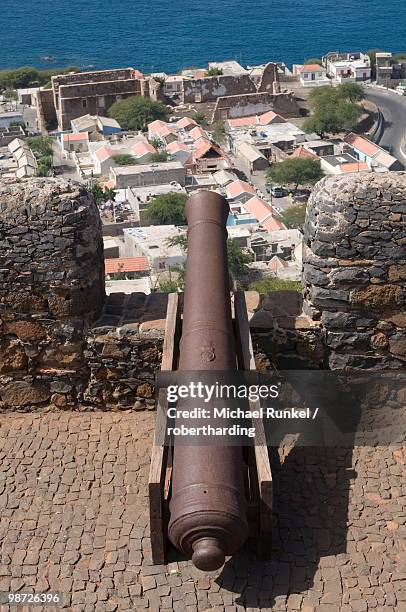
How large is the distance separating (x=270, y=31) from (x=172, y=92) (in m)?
46.9

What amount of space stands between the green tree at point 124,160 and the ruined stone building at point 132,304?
4401cm

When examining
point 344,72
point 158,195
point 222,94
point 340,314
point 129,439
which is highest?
point 344,72

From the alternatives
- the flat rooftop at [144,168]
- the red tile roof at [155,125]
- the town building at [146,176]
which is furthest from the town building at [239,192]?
the red tile roof at [155,125]

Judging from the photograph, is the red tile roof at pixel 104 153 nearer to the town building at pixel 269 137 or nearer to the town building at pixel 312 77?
the town building at pixel 269 137

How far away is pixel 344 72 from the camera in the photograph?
72.6 m

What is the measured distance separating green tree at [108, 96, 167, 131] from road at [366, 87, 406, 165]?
51.9 ft

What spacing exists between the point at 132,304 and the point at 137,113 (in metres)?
54.2

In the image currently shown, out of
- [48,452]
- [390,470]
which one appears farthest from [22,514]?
[390,470]

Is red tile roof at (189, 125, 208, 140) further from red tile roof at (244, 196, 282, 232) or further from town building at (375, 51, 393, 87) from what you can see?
town building at (375, 51, 393, 87)

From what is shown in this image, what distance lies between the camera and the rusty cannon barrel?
3.67 m

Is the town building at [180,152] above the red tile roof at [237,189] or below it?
above

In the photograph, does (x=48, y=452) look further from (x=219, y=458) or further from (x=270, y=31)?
(x=270, y=31)

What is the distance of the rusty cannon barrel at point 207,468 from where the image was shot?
3.67 metres

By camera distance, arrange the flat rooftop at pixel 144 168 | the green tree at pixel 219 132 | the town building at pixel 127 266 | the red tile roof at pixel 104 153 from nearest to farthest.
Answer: the town building at pixel 127 266 < the flat rooftop at pixel 144 168 < the red tile roof at pixel 104 153 < the green tree at pixel 219 132
